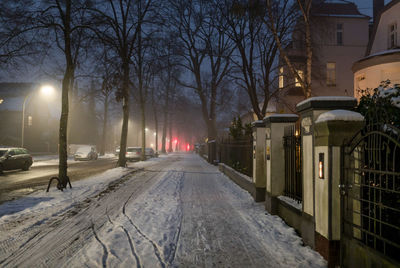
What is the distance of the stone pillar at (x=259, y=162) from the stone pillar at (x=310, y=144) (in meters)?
3.29

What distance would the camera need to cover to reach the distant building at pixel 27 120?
148 feet

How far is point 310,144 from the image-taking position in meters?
4.89

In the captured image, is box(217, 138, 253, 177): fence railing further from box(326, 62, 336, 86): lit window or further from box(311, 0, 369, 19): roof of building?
box(311, 0, 369, 19): roof of building

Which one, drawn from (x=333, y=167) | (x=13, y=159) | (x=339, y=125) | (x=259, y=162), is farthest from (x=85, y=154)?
(x=339, y=125)

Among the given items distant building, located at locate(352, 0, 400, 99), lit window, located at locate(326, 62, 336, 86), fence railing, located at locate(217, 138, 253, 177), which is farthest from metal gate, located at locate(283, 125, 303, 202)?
lit window, located at locate(326, 62, 336, 86)

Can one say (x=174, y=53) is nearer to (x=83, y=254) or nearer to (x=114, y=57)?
(x=114, y=57)

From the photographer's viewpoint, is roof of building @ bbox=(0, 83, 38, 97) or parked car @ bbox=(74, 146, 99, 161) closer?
parked car @ bbox=(74, 146, 99, 161)

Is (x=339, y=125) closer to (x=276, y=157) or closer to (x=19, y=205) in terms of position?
(x=276, y=157)

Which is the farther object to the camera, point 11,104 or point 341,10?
point 11,104

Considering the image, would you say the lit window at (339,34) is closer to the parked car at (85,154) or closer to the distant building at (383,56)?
the distant building at (383,56)

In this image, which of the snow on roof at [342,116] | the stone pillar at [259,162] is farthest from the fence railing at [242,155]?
the snow on roof at [342,116]

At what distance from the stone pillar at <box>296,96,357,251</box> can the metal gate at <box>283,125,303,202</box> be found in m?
0.95

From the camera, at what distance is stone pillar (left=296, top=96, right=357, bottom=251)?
175 inches

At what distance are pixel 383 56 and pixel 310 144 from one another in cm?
1526
